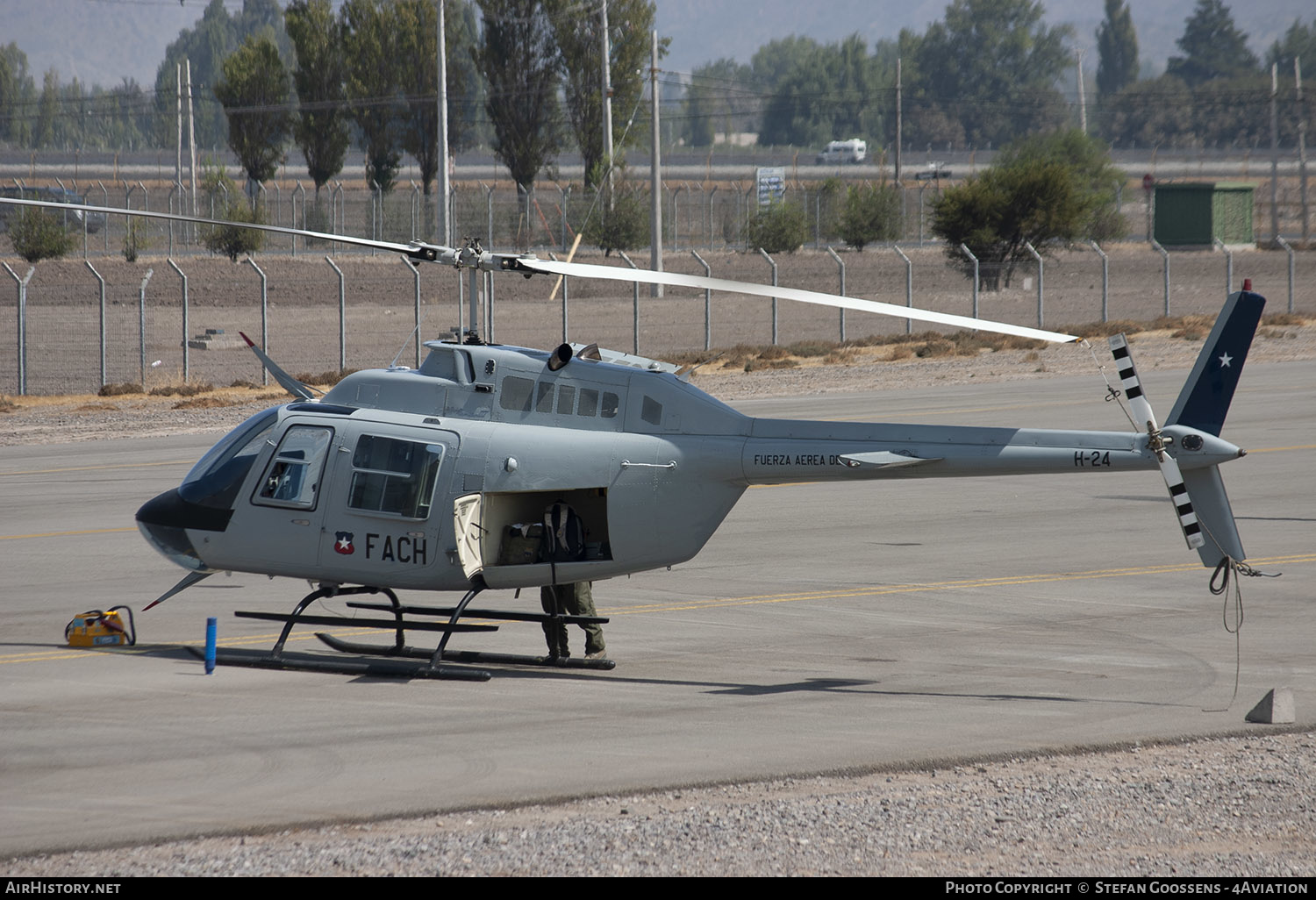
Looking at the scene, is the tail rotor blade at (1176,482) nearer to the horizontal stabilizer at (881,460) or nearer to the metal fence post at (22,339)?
the horizontal stabilizer at (881,460)

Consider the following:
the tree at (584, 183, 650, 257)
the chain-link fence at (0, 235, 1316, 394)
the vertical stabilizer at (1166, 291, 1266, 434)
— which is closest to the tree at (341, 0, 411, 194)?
the chain-link fence at (0, 235, 1316, 394)

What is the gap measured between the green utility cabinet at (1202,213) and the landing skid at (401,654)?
6568cm

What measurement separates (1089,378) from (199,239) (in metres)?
44.5

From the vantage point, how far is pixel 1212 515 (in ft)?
34.5

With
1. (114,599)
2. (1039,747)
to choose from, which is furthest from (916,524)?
(114,599)

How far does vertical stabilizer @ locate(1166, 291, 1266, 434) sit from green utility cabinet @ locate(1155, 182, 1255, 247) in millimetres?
64500

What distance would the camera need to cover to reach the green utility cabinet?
229 feet

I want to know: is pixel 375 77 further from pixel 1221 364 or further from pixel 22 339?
pixel 1221 364

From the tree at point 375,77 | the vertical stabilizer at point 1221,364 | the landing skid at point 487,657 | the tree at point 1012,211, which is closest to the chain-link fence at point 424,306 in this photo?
the tree at point 1012,211

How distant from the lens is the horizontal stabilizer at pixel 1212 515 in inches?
412

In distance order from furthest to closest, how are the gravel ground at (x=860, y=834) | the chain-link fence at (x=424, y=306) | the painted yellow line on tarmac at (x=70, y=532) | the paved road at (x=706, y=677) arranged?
1. the chain-link fence at (x=424, y=306)
2. the painted yellow line on tarmac at (x=70, y=532)
3. the paved road at (x=706, y=677)
4. the gravel ground at (x=860, y=834)

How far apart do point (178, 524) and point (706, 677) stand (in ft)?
16.1

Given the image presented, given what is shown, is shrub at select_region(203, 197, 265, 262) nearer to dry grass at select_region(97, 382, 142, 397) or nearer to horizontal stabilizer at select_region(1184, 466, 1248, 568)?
dry grass at select_region(97, 382, 142, 397)
